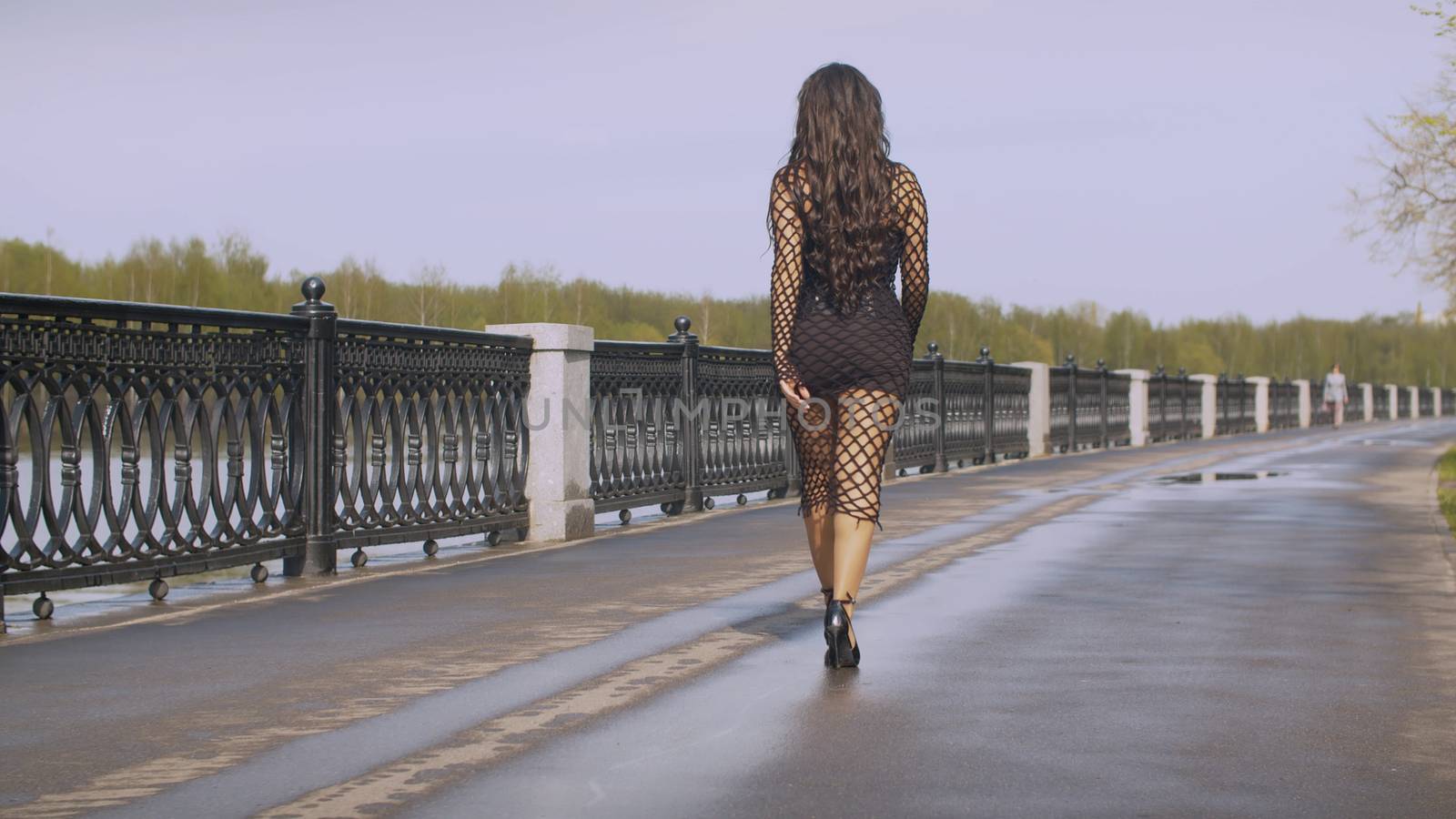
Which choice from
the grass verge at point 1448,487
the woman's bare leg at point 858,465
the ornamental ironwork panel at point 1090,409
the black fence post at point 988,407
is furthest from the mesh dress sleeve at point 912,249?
the ornamental ironwork panel at point 1090,409

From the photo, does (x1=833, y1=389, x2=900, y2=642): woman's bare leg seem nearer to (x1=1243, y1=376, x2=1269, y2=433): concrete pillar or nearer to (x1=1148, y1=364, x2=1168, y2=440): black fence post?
(x1=1148, y1=364, x2=1168, y2=440): black fence post

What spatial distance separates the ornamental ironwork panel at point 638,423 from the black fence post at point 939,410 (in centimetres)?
818

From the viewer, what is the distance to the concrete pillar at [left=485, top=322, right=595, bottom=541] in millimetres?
11898

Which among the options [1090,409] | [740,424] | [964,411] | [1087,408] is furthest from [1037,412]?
[740,424]

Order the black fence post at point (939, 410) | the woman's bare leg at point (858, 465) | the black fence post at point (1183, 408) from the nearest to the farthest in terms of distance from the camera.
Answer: the woman's bare leg at point (858, 465), the black fence post at point (939, 410), the black fence post at point (1183, 408)

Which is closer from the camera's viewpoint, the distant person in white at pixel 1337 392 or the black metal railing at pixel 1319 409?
the distant person in white at pixel 1337 392

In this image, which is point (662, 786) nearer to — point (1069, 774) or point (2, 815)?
point (1069, 774)

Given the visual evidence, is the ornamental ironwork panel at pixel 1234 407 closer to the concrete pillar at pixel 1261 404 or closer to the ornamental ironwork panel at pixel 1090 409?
the concrete pillar at pixel 1261 404

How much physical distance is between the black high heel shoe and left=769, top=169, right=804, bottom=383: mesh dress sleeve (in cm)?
84

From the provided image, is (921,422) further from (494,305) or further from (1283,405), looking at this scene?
(1283,405)

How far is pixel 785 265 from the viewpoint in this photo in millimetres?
6188

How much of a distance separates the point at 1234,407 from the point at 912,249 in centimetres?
4308

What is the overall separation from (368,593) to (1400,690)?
5.07 metres

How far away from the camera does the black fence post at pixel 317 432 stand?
9.45 metres
